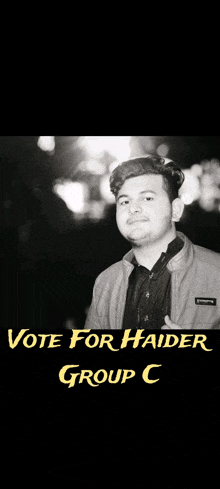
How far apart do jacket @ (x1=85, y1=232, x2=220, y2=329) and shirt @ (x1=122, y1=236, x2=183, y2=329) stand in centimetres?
3

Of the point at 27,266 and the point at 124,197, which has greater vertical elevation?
the point at 124,197

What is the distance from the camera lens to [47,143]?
246cm

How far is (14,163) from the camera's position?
8.15 ft

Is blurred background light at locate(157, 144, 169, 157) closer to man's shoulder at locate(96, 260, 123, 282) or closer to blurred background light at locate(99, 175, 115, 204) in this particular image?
blurred background light at locate(99, 175, 115, 204)

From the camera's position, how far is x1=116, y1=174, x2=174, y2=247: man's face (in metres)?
2.43

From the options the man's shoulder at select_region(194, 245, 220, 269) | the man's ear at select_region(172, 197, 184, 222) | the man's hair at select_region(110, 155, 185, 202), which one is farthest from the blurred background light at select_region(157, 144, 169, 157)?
the man's shoulder at select_region(194, 245, 220, 269)

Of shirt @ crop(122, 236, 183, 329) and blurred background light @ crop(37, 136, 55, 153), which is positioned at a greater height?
blurred background light @ crop(37, 136, 55, 153)

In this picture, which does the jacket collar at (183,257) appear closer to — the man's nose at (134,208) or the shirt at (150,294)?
the shirt at (150,294)

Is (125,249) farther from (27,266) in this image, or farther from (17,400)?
(17,400)

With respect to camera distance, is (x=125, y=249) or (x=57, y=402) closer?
(x=57, y=402)

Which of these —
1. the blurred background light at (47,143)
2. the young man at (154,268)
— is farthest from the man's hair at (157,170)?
the blurred background light at (47,143)

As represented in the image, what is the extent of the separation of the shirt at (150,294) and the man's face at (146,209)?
0.36 feet

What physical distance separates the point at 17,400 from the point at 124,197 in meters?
1.17
